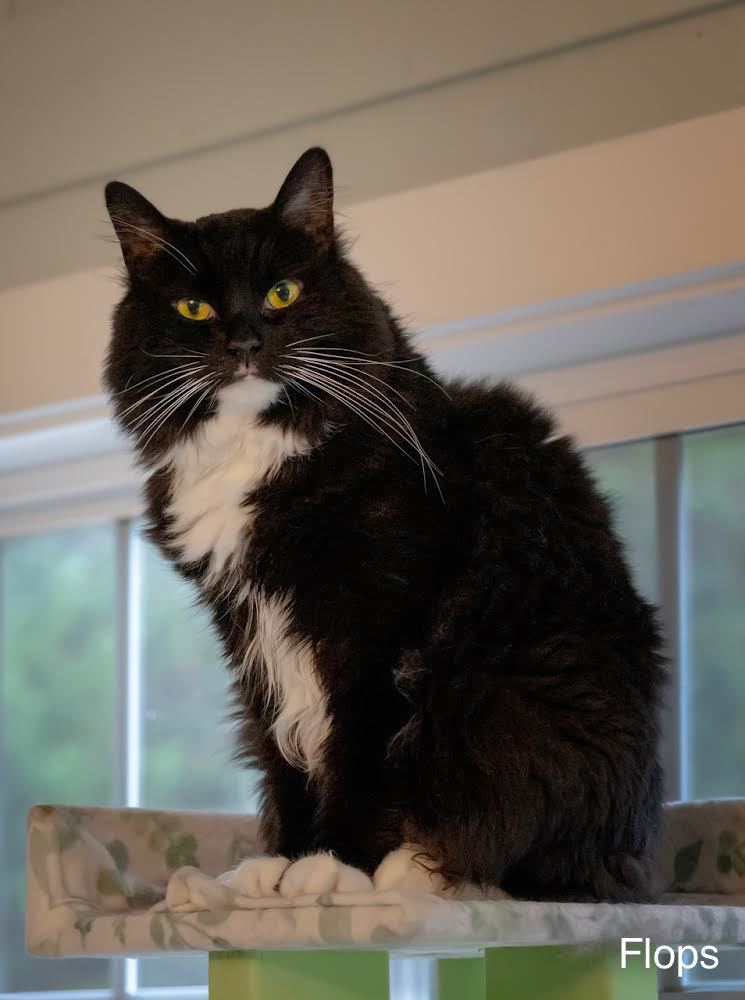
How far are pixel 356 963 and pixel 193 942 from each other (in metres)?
0.15

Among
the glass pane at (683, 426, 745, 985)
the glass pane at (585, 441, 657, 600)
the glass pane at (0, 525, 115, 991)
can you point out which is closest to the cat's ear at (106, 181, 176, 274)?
the glass pane at (585, 441, 657, 600)

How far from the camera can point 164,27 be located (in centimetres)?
226

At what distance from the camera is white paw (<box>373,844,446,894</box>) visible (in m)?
1.12

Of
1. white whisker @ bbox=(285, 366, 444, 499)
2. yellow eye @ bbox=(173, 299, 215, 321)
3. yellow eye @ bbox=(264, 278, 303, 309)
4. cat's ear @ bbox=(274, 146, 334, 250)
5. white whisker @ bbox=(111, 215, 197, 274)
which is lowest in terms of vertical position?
white whisker @ bbox=(285, 366, 444, 499)

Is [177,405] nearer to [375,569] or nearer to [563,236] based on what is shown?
[375,569]

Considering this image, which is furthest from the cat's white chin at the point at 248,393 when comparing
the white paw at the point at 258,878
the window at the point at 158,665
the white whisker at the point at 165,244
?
the window at the point at 158,665

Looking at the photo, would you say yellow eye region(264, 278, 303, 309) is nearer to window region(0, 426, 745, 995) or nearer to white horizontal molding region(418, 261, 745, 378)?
white horizontal molding region(418, 261, 745, 378)

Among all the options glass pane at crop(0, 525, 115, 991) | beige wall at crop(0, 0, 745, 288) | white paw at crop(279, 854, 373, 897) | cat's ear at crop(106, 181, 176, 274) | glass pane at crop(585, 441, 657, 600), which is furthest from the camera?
glass pane at crop(0, 525, 115, 991)

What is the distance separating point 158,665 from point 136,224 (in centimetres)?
131

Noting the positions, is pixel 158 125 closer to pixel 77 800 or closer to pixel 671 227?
pixel 671 227

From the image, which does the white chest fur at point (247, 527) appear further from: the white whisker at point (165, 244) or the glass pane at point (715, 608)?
the glass pane at point (715, 608)

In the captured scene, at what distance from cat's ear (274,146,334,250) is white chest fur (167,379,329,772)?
21cm

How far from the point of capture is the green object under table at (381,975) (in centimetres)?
101

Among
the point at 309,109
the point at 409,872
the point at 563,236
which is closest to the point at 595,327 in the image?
the point at 563,236
